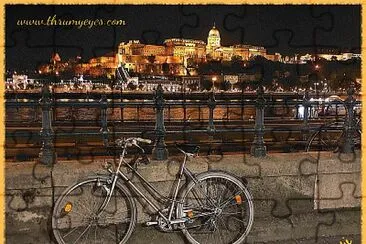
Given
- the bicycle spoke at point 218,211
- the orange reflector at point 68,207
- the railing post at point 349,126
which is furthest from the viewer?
the railing post at point 349,126

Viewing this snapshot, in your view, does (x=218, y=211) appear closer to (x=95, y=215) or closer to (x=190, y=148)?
(x=190, y=148)

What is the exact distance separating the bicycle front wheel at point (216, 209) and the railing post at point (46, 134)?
147cm

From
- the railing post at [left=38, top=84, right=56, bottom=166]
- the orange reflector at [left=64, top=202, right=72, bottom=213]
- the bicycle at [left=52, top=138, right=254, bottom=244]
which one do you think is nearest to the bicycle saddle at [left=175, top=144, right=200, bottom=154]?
the bicycle at [left=52, top=138, right=254, bottom=244]

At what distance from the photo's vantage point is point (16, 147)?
12.4 m

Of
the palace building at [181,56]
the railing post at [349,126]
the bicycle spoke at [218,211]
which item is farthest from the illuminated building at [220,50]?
the bicycle spoke at [218,211]

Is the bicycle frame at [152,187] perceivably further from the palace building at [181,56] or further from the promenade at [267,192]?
the palace building at [181,56]

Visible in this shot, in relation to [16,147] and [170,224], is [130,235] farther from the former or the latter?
[16,147]

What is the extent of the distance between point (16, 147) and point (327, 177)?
27.9 feet

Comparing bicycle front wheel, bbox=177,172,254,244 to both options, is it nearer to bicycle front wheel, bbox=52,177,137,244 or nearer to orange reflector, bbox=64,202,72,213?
bicycle front wheel, bbox=52,177,137,244

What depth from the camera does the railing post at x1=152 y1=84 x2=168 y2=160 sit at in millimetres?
5746

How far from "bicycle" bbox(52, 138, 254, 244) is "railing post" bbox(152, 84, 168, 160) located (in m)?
0.43

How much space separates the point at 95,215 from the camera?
517 cm

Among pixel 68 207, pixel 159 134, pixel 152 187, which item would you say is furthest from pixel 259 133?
pixel 68 207

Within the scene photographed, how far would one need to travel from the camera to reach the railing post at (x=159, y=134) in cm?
575
